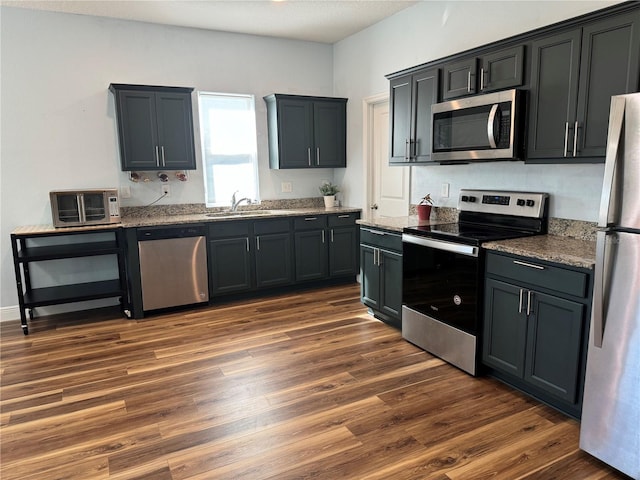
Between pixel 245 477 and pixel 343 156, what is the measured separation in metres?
3.95

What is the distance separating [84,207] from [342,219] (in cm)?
261

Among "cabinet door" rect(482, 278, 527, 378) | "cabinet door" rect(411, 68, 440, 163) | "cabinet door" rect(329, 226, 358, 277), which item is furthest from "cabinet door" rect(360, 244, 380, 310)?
"cabinet door" rect(482, 278, 527, 378)

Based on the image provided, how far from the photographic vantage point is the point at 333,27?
15.5 feet

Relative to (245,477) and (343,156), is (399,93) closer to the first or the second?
(343,156)

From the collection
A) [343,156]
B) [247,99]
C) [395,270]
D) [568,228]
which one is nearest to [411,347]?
[395,270]

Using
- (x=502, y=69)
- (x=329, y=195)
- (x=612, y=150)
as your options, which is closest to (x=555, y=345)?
(x=612, y=150)

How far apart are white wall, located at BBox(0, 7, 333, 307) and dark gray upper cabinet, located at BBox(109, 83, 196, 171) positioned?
0.33 metres

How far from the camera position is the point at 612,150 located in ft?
6.07

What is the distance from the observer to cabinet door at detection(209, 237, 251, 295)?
439 centimetres

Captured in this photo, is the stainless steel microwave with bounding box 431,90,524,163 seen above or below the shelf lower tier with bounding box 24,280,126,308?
above

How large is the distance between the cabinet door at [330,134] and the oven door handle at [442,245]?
2.08 m

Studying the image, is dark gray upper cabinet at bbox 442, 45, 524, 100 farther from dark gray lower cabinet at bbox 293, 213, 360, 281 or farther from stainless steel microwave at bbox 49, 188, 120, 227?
stainless steel microwave at bbox 49, 188, 120, 227

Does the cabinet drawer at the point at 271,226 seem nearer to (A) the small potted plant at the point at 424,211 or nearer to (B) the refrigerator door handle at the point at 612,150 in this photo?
(A) the small potted plant at the point at 424,211

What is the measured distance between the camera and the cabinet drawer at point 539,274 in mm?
2192
